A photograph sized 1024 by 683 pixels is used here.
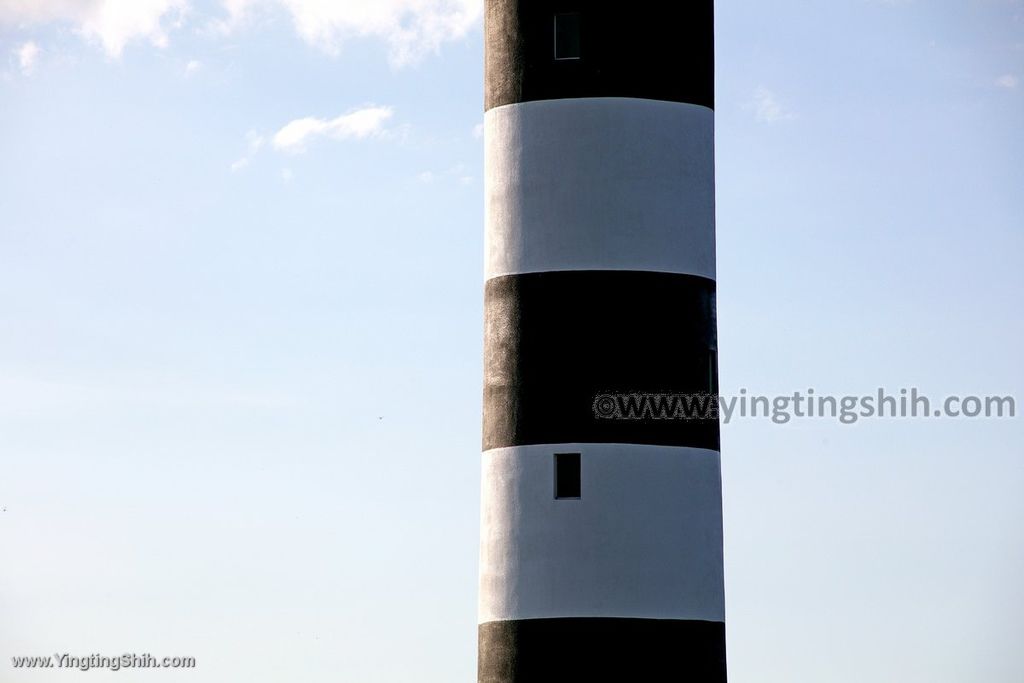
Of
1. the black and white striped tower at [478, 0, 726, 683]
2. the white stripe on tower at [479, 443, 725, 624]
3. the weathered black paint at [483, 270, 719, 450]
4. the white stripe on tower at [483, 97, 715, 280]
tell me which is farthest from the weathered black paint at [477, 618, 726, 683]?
the white stripe on tower at [483, 97, 715, 280]

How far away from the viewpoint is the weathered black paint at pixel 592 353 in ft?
84.0

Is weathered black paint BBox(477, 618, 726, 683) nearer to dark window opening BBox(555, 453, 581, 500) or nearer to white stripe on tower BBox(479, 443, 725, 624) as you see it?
white stripe on tower BBox(479, 443, 725, 624)

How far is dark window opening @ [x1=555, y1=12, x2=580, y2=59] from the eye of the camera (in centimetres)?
2639

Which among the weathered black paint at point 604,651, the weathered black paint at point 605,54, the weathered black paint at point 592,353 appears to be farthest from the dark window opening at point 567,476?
the weathered black paint at point 605,54

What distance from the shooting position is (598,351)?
25703 mm

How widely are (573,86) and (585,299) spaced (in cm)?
284

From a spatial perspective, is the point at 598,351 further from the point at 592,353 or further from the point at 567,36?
the point at 567,36

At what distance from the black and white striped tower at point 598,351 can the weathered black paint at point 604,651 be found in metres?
0.03

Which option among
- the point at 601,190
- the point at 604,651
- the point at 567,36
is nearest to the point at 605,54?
the point at 567,36

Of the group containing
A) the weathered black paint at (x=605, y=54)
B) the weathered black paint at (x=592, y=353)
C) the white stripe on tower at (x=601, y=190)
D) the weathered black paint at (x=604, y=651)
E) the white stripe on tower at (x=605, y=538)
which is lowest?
the weathered black paint at (x=604, y=651)

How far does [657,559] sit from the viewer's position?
25359 millimetres

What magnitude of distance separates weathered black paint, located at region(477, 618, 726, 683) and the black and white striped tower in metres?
0.03

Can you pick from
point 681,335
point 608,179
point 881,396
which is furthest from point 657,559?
point 881,396

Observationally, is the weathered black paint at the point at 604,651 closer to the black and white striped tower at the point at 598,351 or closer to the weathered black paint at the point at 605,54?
the black and white striped tower at the point at 598,351
